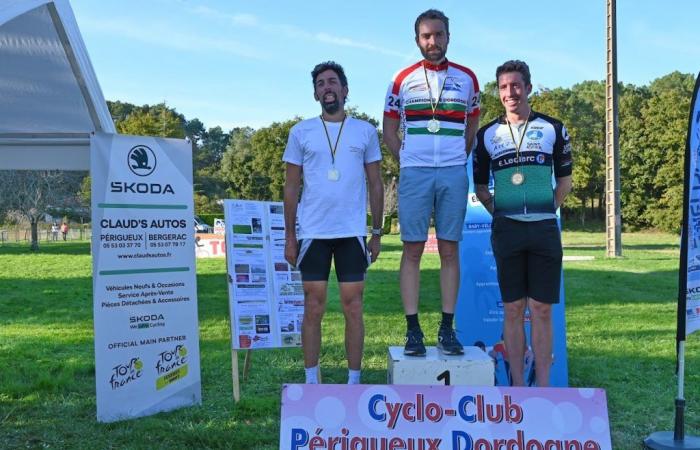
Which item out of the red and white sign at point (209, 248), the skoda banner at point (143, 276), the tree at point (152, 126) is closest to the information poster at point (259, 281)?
the skoda banner at point (143, 276)

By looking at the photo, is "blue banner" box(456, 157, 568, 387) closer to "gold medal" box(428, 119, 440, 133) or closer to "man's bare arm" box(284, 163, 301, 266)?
"gold medal" box(428, 119, 440, 133)

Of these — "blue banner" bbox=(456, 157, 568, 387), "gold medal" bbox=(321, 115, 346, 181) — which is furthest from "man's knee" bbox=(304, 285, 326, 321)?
"blue banner" bbox=(456, 157, 568, 387)

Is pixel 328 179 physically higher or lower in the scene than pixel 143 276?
higher

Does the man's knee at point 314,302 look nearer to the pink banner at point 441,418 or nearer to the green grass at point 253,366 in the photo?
the green grass at point 253,366

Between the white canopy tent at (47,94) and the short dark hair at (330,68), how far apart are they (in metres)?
2.13

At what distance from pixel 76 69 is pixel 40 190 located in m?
27.7

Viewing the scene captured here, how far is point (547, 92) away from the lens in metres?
49.1

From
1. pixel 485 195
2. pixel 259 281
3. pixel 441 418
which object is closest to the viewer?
pixel 441 418

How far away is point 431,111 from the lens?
4109 mm

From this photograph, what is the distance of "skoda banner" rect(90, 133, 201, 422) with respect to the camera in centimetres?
469

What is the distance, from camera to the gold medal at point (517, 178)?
4.00 metres

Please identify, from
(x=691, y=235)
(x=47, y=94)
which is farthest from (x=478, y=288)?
(x=47, y=94)

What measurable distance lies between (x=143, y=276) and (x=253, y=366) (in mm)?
1941

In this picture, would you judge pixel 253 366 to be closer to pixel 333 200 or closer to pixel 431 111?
pixel 333 200
